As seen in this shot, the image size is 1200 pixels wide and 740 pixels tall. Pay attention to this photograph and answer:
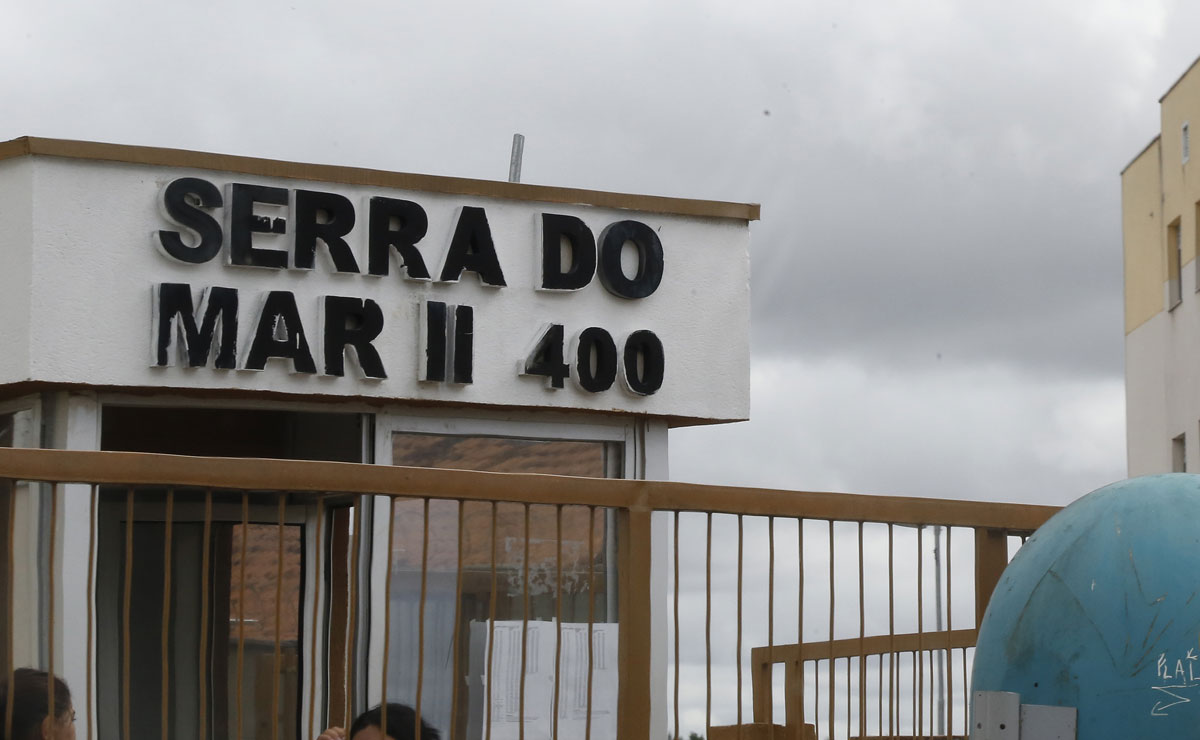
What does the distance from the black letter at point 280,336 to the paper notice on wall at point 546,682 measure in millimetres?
2017

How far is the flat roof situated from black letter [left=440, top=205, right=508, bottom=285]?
0.15 metres

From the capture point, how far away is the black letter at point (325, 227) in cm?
925

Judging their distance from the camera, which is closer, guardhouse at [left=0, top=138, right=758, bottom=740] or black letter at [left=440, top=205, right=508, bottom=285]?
guardhouse at [left=0, top=138, right=758, bottom=740]

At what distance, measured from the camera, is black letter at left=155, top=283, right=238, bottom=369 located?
29.2ft

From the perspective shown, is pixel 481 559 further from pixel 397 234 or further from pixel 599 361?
pixel 397 234

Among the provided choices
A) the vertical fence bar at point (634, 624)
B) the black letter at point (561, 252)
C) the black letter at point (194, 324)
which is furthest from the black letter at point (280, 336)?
the vertical fence bar at point (634, 624)

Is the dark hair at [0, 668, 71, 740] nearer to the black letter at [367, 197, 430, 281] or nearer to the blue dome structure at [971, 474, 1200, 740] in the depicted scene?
the blue dome structure at [971, 474, 1200, 740]

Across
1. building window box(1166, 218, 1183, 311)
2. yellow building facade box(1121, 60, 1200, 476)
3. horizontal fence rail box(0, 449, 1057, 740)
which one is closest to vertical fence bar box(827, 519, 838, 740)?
horizontal fence rail box(0, 449, 1057, 740)

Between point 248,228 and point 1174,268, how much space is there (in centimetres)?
3278

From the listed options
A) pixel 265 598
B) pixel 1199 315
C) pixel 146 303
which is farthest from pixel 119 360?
pixel 1199 315

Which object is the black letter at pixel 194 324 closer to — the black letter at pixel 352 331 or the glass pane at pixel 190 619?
the black letter at pixel 352 331

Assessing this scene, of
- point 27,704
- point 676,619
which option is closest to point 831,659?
point 676,619

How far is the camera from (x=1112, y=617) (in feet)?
16.1

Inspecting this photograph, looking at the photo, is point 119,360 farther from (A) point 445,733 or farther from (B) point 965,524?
(B) point 965,524
